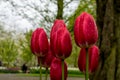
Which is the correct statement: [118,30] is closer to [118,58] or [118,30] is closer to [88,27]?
[118,58]

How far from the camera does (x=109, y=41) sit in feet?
7.70

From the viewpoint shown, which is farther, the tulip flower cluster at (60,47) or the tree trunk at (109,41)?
the tree trunk at (109,41)

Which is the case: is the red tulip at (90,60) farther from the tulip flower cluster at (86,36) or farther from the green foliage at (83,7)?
the green foliage at (83,7)

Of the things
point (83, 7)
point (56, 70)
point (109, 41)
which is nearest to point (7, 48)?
point (83, 7)

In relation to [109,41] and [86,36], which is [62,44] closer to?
[86,36]

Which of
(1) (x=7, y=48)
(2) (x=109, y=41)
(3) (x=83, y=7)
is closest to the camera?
(2) (x=109, y=41)

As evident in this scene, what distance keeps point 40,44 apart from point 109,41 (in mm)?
956

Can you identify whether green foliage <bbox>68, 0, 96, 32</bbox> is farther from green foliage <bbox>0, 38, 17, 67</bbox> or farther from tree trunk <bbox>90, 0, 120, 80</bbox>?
green foliage <bbox>0, 38, 17, 67</bbox>

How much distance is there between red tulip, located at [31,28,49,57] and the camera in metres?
1.48

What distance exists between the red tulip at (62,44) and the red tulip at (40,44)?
12cm

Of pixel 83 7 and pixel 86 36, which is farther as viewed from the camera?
pixel 83 7

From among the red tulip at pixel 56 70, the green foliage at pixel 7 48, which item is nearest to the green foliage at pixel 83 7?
the red tulip at pixel 56 70

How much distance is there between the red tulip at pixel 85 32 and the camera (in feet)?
4.39

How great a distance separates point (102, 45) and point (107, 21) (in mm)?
183
